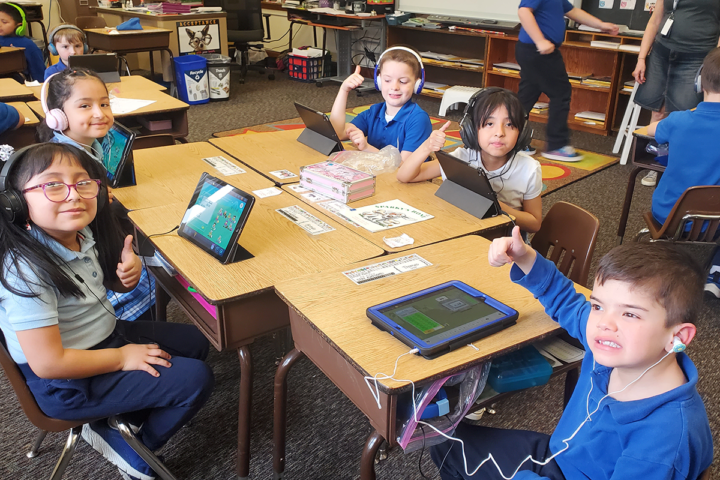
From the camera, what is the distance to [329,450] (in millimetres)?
1741

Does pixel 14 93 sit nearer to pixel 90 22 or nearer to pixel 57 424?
pixel 57 424

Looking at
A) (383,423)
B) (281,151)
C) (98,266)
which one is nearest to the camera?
(383,423)

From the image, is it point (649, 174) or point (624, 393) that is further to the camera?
point (649, 174)

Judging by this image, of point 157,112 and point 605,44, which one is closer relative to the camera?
point 157,112

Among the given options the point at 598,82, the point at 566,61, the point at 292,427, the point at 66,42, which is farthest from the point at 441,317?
the point at 566,61

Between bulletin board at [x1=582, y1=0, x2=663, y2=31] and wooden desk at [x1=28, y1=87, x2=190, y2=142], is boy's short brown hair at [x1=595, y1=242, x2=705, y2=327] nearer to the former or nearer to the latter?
wooden desk at [x1=28, y1=87, x2=190, y2=142]

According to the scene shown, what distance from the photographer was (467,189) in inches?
74.9

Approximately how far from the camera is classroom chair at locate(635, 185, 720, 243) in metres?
2.17

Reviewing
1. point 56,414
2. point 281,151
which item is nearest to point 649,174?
point 281,151

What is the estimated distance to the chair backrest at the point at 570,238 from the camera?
1634 mm

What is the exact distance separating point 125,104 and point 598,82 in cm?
373

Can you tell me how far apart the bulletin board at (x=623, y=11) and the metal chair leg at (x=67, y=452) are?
499cm

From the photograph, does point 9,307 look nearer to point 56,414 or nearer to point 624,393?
point 56,414

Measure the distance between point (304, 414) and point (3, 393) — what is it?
3.29 ft
